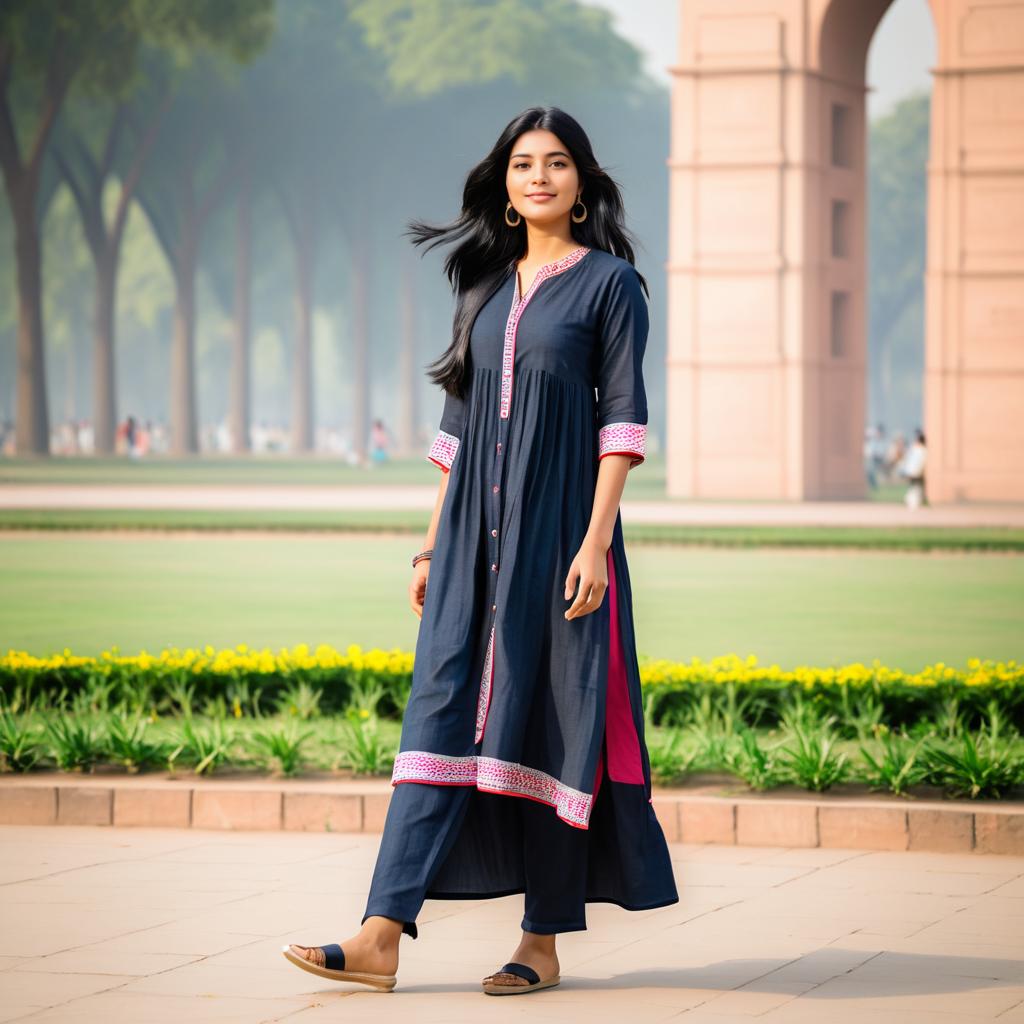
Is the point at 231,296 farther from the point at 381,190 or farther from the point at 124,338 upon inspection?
the point at 124,338

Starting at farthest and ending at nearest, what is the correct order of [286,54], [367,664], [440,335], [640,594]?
[440,335]
[286,54]
[640,594]
[367,664]

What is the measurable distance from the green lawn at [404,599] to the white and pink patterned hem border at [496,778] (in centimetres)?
605

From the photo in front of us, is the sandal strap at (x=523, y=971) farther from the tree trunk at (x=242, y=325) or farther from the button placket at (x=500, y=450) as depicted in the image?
the tree trunk at (x=242, y=325)

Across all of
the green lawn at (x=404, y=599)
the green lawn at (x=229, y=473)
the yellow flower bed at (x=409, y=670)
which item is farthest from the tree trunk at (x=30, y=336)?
the yellow flower bed at (x=409, y=670)

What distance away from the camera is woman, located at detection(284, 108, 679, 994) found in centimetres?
470

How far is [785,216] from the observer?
32.8m

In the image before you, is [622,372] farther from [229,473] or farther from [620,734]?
[229,473]

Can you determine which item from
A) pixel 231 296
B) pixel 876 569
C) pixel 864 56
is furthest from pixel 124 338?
pixel 876 569

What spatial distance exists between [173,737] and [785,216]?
26387 millimetres

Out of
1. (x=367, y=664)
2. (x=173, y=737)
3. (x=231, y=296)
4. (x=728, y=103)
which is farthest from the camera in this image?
(x=231, y=296)

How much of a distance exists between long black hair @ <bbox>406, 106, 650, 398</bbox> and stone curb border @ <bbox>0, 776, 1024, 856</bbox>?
2085mm

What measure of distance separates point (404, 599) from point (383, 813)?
795cm

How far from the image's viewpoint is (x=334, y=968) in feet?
15.2

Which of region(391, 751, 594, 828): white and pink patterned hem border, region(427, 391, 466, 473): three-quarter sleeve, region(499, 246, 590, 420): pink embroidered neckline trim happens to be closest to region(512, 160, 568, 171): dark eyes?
region(499, 246, 590, 420): pink embroidered neckline trim
